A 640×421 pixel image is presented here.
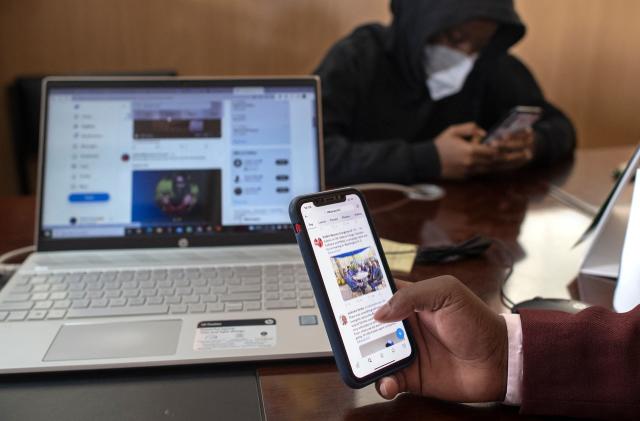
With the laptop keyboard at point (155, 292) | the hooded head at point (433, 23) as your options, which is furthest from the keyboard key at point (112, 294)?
the hooded head at point (433, 23)

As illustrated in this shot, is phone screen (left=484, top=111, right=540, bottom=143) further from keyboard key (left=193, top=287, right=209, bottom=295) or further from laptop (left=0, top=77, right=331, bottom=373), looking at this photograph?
keyboard key (left=193, top=287, right=209, bottom=295)

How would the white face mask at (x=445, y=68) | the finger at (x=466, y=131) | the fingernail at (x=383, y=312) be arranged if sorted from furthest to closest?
1. the white face mask at (x=445, y=68)
2. the finger at (x=466, y=131)
3. the fingernail at (x=383, y=312)

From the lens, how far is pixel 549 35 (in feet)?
9.61

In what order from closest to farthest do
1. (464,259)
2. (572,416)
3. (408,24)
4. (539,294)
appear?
(572,416) < (539,294) < (464,259) < (408,24)

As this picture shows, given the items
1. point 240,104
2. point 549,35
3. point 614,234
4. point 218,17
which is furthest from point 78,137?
point 549,35

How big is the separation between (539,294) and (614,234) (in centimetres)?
18

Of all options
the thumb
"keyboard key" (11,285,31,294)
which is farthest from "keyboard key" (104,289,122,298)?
the thumb

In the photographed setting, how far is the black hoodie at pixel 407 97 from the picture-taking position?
Result: 1.41m

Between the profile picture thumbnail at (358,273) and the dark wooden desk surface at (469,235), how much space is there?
11 cm

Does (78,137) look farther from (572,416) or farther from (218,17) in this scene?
(218,17)

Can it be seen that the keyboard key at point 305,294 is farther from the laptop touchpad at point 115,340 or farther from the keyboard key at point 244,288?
the laptop touchpad at point 115,340

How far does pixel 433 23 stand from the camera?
1.56m

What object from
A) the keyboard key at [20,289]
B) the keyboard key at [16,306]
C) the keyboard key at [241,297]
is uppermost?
the keyboard key at [20,289]

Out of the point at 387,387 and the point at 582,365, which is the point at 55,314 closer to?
the point at 387,387
